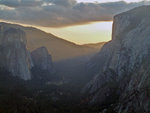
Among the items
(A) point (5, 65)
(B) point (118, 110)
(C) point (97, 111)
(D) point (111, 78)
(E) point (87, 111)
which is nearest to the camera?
(B) point (118, 110)

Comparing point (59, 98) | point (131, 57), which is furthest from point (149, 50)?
point (59, 98)

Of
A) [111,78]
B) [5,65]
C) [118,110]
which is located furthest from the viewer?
[5,65]

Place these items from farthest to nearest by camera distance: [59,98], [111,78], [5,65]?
[5,65], [59,98], [111,78]

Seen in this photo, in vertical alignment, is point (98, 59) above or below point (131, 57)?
below

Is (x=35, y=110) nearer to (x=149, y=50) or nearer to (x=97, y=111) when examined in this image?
(x=97, y=111)

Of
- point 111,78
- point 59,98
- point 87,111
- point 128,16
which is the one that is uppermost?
point 128,16

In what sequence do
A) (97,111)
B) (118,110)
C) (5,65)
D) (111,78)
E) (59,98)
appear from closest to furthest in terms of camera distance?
(118,110) < (97,111) < (111,78) < (59,98) < (5,65)

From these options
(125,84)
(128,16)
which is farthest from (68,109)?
(128,16)

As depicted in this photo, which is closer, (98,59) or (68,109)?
(68,109)

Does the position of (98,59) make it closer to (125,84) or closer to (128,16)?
(128,16)
